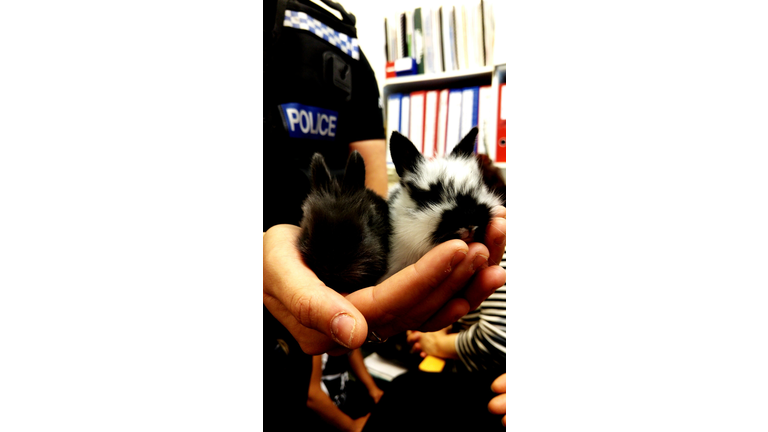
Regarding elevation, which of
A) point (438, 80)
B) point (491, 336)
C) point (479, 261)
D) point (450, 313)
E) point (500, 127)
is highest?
point (438, 80)

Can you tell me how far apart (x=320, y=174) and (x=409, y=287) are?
0.21 metres

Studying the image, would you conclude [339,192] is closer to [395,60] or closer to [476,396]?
[476,396]

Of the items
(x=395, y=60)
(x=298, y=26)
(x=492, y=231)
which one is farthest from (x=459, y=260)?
(x=395, y=60)

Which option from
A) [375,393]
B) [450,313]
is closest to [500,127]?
[450,313]

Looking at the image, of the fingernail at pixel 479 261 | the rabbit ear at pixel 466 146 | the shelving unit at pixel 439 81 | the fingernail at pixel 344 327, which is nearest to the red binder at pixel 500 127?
the shelving unit at pixel 439 81

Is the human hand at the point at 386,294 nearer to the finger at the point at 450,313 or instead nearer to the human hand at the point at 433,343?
the finger at the point at 450,313

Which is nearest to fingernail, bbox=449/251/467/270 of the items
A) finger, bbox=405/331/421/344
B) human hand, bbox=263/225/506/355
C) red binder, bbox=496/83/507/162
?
human hand, bbox=263/225/506/355

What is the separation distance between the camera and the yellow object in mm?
1373

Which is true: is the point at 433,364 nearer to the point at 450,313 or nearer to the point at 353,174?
the point at 450,313

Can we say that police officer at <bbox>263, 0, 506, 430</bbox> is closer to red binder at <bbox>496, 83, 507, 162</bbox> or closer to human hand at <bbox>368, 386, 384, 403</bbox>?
red binder at <bbox>496, 83, 507, 162</bbox>

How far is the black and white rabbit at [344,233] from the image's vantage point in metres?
0.48

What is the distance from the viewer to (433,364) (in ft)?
4.63

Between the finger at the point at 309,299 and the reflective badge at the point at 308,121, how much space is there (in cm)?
44
